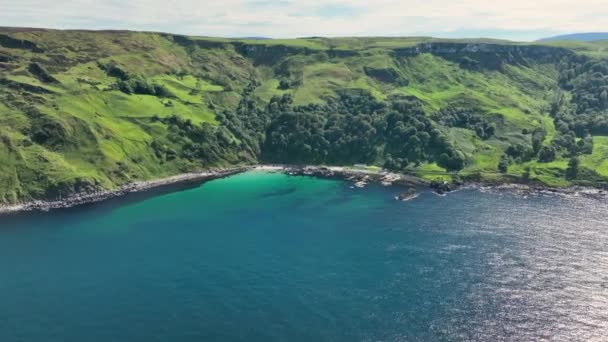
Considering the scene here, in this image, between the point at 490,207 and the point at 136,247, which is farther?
the point at 490,207

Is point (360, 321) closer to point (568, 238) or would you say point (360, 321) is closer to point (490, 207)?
point (568, 238)

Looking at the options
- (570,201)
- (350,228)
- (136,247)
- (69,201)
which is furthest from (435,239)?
(69,201)

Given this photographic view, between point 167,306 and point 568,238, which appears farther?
point 568,238

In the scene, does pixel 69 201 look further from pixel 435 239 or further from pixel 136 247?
pixel 435 239

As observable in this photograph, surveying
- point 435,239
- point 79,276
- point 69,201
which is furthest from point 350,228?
point 69,201

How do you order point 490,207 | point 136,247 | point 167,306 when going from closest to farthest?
point 167,306 → point 136,247 → point 490,207

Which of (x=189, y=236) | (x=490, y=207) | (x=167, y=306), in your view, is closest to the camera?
(x=167, y=306)
